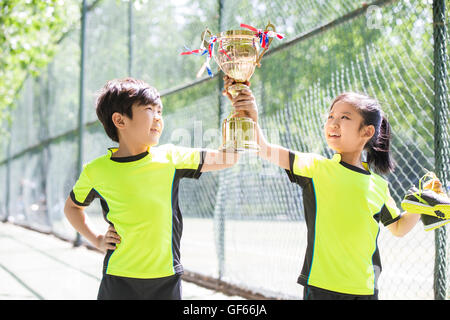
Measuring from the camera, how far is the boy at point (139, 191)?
186cm

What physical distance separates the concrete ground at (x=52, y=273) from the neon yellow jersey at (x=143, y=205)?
7.17 ft

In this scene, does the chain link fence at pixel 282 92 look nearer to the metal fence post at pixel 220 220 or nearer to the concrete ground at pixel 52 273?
the metal fence post at pixel 220 220

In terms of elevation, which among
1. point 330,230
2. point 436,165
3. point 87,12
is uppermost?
point 87,12

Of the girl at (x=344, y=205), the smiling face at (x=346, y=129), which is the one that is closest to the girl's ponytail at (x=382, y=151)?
the girl at (x=344, y=205)

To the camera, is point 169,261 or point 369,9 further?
point 369,9

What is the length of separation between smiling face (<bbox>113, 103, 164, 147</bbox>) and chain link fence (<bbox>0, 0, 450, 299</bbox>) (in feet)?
4.79

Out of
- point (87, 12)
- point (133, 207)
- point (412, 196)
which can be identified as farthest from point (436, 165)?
point (87, 12)

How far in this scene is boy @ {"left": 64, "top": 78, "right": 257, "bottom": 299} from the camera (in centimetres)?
186

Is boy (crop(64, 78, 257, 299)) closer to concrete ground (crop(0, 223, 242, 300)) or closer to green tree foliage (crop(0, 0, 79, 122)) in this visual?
concrete ground (crop(0, 223, 242, 300))

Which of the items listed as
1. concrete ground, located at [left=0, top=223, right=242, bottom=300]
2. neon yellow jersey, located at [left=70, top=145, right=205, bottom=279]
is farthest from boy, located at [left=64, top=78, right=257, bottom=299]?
concrete ground, located at [left=0, top=223, right=242, bottom=300]

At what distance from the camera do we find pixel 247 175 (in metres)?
4.18
